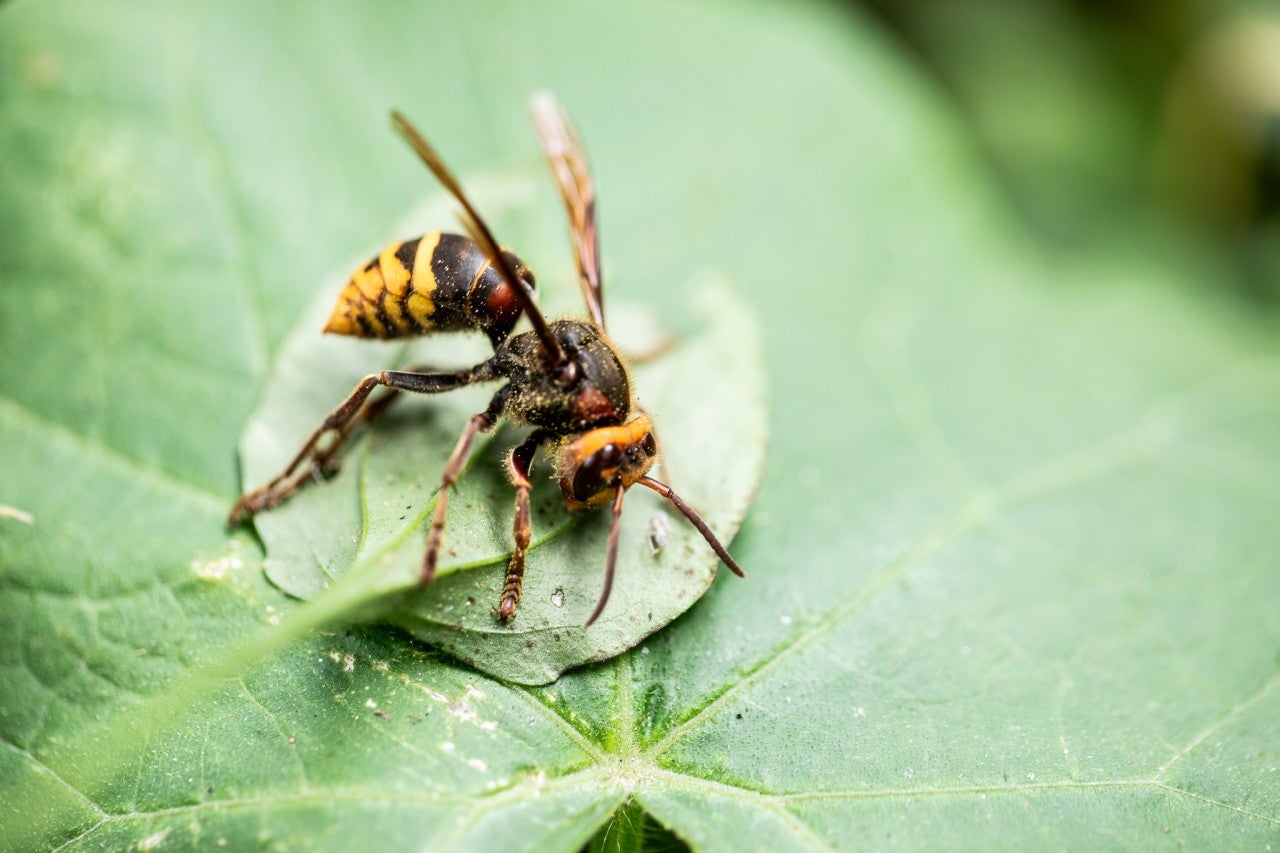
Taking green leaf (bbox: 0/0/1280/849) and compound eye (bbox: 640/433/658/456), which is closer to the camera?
green leaf (bbox: 0/0/1280/849)

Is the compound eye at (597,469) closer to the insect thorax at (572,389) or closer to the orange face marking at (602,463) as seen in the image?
the orange face marking at (602,463)

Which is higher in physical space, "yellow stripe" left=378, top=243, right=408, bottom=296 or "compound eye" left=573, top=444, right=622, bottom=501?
"yellow stripe" left=378, top=243, right=408, bottom=296

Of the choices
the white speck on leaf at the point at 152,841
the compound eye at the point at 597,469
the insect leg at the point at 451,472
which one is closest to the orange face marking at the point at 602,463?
the compound eye at the point at 597,469

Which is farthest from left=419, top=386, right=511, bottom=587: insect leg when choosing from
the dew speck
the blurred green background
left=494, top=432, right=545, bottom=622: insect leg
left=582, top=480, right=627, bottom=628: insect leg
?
the blurred green background

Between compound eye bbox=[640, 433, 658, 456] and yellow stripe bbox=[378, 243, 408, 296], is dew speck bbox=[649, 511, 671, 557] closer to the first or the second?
compound eye bbox=[640, 433, 658, 456]

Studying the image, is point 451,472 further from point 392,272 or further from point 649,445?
point 392,272

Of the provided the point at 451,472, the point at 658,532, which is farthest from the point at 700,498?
the point at 451,472
